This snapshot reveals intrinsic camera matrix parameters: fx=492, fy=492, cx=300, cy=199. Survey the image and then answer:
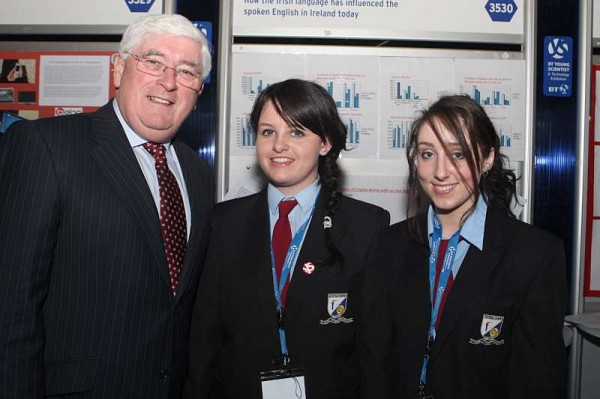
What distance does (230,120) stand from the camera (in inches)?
115

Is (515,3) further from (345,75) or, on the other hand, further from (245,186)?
(245,186)

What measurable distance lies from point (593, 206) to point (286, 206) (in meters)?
2.08

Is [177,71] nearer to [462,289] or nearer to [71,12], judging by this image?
[462,289]

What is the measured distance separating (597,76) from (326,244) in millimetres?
2200

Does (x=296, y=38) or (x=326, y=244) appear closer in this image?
(x=326, y=244)

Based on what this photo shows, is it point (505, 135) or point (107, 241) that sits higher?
point (505, 135)

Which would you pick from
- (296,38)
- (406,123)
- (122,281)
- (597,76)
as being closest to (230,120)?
(296,38)

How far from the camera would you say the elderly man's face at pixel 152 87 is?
1778mm

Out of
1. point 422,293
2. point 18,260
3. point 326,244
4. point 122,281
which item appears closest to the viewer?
point 18,260

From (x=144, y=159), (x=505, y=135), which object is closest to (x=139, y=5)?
(x=144, y=159)

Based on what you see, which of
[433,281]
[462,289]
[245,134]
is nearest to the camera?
[462,289]

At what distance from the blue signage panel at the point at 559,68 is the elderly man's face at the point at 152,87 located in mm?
2191

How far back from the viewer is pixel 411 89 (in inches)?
116

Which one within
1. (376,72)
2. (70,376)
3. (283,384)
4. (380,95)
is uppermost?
(376,72)
